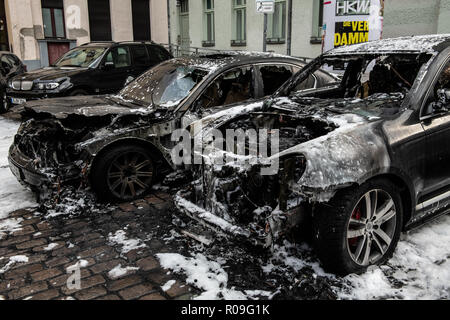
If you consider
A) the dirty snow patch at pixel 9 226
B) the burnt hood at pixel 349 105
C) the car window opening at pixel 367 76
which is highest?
the car window opening at pixel 367 76

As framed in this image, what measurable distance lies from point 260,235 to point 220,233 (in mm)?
399

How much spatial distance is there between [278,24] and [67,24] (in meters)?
10.9

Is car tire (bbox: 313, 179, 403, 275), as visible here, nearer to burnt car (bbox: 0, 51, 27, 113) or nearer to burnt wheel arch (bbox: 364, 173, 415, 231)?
burnt wheel arch (bbox: 364, 173, 415, 231)

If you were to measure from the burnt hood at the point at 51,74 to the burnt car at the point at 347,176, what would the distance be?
6267mm

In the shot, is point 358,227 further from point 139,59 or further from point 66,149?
point 139,59

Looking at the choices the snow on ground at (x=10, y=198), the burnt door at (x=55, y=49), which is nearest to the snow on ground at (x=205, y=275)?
the snow on ground at (x=10, y=198)

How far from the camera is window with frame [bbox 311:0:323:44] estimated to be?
497 inches

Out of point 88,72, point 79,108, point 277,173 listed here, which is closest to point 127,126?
point 79,108

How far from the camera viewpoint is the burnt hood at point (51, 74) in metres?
9.15

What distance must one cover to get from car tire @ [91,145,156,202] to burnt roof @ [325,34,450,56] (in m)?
2.50

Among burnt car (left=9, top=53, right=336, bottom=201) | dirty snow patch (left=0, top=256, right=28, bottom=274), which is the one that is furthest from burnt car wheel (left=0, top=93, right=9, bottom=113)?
dirty snow patch (left=0, top=256, right=28, bottom=274)

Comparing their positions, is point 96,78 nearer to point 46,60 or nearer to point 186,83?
point 186,83

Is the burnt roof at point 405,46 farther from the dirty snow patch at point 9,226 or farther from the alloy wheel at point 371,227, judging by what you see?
the dirty snow patch at point 9,226

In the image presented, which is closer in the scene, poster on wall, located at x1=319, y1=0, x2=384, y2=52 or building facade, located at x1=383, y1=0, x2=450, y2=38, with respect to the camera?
poster on wall, located at x1=319, y1=0, x2=384, y2=52
